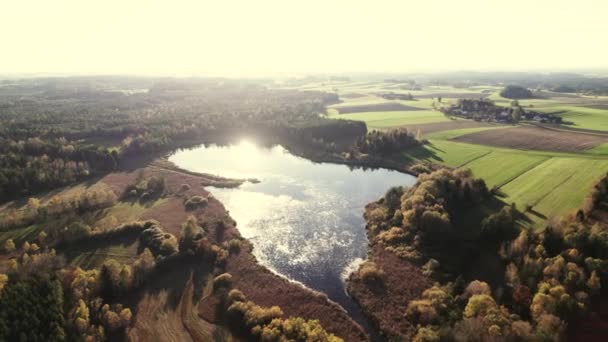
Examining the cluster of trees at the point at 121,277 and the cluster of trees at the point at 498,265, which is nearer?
the cluster of trees at the point at 498,265

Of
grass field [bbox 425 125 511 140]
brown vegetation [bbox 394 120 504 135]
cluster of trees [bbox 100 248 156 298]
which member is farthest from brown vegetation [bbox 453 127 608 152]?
cluster of trees [bbox 100 248 156 298]

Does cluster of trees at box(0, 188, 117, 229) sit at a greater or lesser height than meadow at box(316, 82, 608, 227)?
lesser

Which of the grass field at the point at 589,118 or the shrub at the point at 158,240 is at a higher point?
the grass field at the point at 589,118

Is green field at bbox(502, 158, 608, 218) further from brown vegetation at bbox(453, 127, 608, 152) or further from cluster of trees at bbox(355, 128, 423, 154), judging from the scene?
cluster of trees at bbox(355, 128, 423, 154)

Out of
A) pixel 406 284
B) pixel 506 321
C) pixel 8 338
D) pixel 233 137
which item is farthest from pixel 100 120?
pixel 506 321

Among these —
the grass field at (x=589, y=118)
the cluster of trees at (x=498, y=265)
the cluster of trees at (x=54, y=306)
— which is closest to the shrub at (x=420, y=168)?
the cluster of trees at (x=498, y=265)

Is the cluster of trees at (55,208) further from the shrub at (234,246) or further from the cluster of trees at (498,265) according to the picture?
the cluster of trees at (498,265)

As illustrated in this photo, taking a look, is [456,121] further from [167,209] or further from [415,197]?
[167,209]

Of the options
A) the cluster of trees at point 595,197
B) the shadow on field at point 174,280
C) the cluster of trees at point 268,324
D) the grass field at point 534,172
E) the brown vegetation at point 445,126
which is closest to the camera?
the cluster of trees at point 268,324

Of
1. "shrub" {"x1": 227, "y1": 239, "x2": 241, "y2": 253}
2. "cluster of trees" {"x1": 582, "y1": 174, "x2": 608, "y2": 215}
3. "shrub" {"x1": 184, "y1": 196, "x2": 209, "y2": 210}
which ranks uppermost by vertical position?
"cluster of trees" {"x1": 582, "y1": 174, "x2": 608, "y2": 215}
